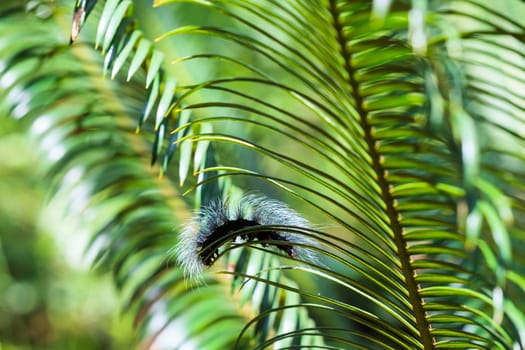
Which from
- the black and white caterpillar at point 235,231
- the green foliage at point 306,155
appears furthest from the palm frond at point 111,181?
the black and white caterpillar at point 235,231

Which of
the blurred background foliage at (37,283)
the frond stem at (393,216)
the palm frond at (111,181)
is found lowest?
the blurred background foliage at (37,283)

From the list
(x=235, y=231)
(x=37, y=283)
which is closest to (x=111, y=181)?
(x=235, y=231)

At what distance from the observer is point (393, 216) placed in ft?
2.69

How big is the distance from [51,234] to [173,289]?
2076 mm

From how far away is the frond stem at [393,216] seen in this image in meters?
0.81

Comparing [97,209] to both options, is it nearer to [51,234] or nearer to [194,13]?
[194,13]

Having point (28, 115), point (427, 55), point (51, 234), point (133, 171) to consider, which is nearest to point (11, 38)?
point (28, 115)

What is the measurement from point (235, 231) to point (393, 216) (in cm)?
18

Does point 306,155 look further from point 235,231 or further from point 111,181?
point 235,231

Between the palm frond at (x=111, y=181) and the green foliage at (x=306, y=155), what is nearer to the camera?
the green foliage at (x=306, y=155)

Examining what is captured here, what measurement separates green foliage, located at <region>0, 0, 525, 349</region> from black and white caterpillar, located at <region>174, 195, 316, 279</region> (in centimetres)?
3

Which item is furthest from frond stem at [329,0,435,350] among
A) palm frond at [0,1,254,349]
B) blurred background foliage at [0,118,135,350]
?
blurred background foliage at [0,118,135,350]

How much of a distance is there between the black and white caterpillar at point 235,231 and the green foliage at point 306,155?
3 centimetres

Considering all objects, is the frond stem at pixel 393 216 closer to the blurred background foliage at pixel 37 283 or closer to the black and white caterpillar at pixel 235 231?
the black and white caterpillar at pixel 235 231
